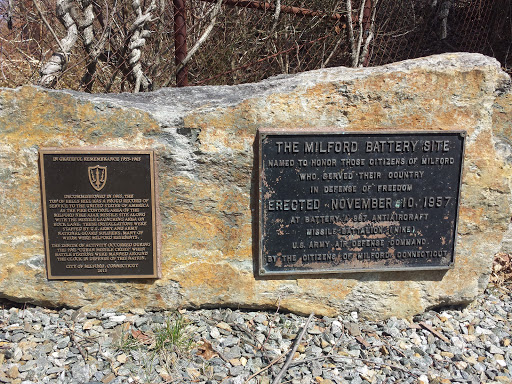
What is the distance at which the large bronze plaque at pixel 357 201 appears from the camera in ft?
8.71

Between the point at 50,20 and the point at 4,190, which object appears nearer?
the point at 4,190

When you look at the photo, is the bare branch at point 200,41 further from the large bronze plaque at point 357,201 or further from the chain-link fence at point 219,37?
the large bronze plaque at point 357,201

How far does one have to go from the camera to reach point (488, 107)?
270 centimetres

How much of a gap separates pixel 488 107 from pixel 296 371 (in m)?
2.06

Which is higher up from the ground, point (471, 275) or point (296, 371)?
point (471, 275)

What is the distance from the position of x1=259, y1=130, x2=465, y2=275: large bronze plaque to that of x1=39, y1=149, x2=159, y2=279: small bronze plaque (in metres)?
0.75

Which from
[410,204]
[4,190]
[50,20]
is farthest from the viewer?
[50,20]

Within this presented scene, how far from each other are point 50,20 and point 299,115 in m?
4.51

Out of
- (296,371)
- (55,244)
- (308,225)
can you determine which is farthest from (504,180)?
(55,244)

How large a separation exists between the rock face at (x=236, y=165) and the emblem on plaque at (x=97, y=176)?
0.16m

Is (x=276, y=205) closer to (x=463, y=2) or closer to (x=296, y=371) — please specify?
(x=296, y=371)

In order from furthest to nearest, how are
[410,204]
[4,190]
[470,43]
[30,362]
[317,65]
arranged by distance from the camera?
[470,43], [317,65], [410,204], [4,190], [30,362]

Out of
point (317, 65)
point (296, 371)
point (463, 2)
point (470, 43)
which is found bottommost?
point (296, 371)

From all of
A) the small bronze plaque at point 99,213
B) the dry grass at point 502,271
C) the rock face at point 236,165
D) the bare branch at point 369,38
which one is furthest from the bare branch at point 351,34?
the small bronze plaque at point 99,213
